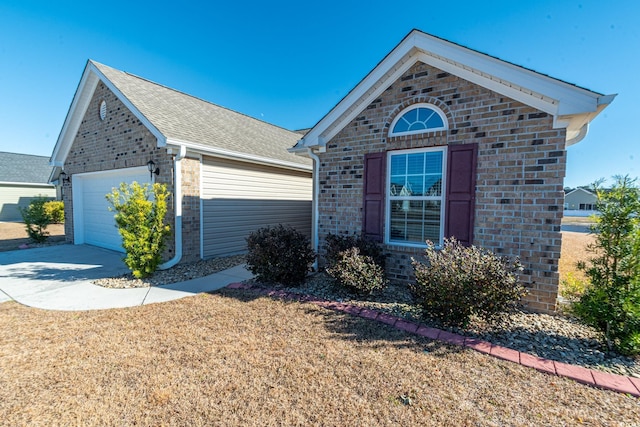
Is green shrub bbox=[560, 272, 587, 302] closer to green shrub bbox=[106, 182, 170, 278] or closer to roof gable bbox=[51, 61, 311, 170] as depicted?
green shrub bbox=[106, 182, 170, 278]

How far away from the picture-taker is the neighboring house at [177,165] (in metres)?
7.52

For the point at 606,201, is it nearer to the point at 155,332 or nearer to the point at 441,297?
the point at 441,297

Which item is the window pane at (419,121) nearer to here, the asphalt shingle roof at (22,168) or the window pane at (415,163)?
the window pane at (415,163)

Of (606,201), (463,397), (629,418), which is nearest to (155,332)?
(463,397)

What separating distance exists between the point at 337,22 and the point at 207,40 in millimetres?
5642

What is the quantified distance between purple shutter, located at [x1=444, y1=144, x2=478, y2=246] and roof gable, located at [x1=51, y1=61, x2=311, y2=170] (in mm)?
6279

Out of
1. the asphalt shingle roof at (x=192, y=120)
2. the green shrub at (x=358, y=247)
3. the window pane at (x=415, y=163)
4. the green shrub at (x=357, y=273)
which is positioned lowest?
the green shrub at (x=357, y=273)

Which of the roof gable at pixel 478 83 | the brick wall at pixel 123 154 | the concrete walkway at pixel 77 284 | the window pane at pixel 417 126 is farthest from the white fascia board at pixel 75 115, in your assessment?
the window pane at pixel 417 126

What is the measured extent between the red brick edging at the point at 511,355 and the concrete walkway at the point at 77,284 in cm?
306

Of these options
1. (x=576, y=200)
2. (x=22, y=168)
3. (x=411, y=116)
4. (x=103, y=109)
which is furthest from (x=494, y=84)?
(x=576, y=200)

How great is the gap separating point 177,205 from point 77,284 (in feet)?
8.86

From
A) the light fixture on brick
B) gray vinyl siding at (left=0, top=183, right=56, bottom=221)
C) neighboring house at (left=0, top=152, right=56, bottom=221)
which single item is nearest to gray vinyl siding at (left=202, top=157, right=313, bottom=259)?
the light fixture on brick

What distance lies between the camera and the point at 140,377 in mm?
2842

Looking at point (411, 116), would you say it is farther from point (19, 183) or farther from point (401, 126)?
point (19, 183)
